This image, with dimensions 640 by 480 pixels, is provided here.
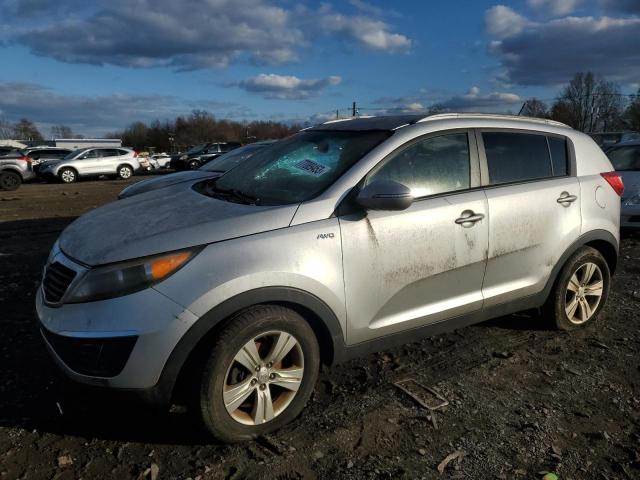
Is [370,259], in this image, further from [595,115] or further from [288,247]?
[595,115]

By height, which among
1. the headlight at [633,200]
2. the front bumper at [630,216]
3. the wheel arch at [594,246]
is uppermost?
the wheel arch at [594,246]

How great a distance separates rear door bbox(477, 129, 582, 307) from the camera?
352cm

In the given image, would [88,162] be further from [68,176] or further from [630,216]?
[630,216]

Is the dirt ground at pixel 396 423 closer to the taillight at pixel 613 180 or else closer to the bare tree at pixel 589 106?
the taillight at pixel 613 180

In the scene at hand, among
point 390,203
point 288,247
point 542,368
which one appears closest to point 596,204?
point 542,368

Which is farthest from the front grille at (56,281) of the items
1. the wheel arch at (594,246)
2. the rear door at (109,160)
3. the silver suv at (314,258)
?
the rear door at (109,160)

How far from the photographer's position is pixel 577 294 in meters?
4.20

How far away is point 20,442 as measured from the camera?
275 centimetres

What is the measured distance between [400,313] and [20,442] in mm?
2228

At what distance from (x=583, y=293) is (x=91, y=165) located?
77.4 ft

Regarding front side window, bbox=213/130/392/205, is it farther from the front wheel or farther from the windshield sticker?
the front wheel

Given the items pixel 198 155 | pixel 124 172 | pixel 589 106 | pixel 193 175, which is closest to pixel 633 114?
pixel 589 106

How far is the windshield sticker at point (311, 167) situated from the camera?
125 inches

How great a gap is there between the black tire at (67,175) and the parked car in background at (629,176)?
2149 centimetres
